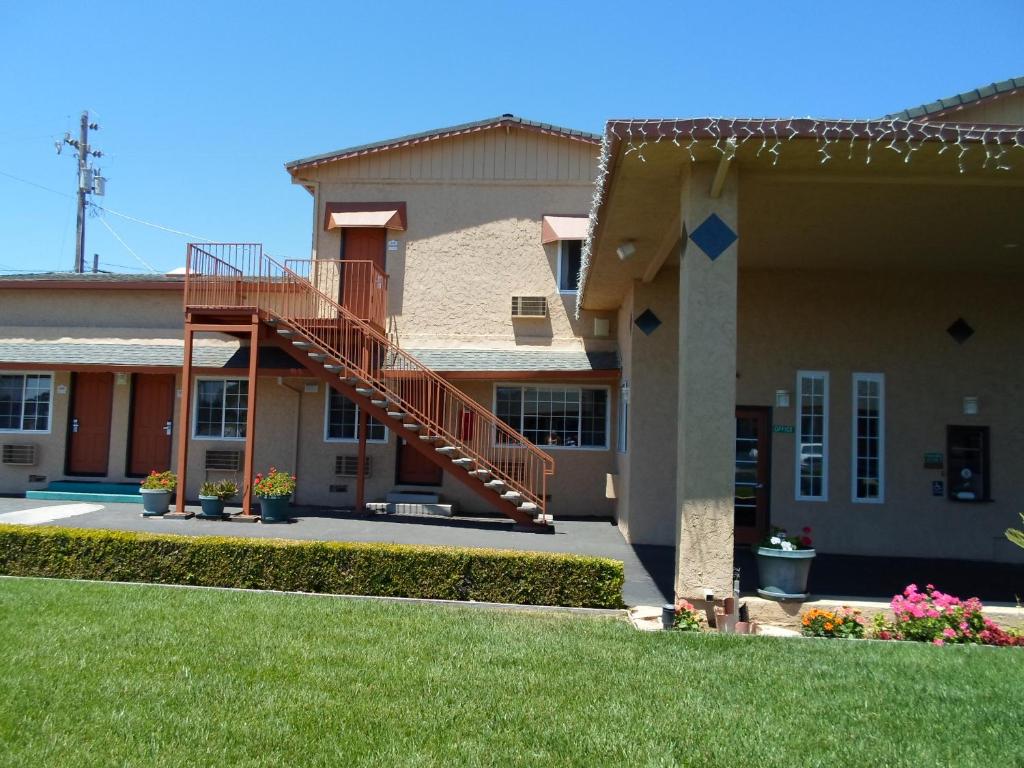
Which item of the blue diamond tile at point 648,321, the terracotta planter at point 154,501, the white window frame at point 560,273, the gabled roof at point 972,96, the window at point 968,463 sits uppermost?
the gabled roof at point 972,96

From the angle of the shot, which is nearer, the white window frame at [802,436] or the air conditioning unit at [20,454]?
the white window frame at [802,436]

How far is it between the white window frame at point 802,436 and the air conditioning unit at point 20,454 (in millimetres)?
14332

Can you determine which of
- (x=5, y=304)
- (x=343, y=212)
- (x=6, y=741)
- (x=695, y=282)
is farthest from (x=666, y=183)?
(x=5, y=304)

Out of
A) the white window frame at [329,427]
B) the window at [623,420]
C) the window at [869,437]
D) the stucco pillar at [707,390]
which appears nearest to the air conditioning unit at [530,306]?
the window at [623,420]

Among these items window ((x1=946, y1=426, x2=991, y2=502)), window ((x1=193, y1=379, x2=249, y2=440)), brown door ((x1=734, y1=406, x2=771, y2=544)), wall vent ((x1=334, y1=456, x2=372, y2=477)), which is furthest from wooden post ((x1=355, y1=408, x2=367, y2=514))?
window ((x1=946, y1=426, x2=991, y2=502))

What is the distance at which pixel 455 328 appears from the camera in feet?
55.5

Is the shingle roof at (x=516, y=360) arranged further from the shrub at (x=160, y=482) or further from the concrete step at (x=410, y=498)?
the shrub at (x=160, y=482)

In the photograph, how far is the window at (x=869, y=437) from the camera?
1234 cm

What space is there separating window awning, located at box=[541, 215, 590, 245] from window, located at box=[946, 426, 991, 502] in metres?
7.40

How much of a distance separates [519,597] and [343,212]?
36.1ft

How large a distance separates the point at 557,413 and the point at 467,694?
11.3 metres

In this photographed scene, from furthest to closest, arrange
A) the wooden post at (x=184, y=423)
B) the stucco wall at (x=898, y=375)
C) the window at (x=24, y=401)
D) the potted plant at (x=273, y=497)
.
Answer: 1. the window at (x=24, y=401)
2. the wooden post at (x=184, y=423)
3. the potted plant at (x=273, y=497)
4. the stucco wall at (x=898, y=375)

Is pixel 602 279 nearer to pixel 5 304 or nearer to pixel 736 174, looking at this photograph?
pixel 736 174

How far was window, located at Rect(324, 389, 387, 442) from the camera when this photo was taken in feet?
54.6
